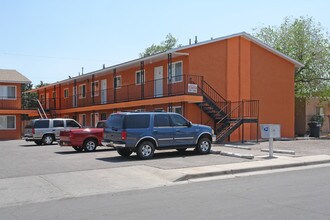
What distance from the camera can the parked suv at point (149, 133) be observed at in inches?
655

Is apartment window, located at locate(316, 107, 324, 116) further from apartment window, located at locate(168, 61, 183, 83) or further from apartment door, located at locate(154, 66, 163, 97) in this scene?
apartment window, located at locate(168, 61, 183, 83)

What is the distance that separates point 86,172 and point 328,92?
26.8 m

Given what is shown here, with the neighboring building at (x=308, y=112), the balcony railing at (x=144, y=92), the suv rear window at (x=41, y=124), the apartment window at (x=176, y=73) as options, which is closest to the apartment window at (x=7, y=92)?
the balcony railing at (x=144, y=92)

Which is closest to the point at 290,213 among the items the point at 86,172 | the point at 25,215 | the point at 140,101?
the point at 25,215

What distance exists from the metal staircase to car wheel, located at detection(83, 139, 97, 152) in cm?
705

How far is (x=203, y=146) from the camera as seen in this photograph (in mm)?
18469

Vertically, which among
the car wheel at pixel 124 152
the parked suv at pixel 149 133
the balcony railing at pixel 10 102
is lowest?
the car wheel at pixel 124 152

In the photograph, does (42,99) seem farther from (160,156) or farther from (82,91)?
(160,156)

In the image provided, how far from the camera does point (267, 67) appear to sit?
29578mm

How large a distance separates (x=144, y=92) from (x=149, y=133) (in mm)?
13028

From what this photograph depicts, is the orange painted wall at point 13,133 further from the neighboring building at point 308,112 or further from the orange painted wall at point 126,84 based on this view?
the neighboring building at point 308,112

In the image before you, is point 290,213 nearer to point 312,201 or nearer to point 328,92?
point 312,201

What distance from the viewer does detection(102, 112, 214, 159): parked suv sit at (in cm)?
1662

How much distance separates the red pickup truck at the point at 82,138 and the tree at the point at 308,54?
20.9m
